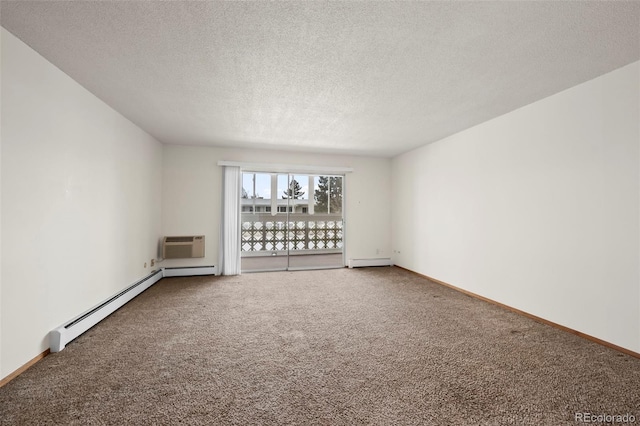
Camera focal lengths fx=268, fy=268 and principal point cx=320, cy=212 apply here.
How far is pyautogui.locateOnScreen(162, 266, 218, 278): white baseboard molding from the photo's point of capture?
15.9 ft

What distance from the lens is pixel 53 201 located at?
228 centimetres

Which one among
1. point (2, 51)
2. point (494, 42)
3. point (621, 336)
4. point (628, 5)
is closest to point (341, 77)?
point (494, 42)

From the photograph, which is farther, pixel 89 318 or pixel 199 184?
pixel 199 184

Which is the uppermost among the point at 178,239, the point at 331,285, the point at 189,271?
the point at 178,239

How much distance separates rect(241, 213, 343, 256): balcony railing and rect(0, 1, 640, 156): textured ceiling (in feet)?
12.2

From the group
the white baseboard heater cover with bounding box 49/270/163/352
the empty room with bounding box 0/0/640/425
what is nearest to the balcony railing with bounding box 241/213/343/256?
the empty room with bounding box 0/0/640/425

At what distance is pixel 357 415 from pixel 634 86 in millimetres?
3358

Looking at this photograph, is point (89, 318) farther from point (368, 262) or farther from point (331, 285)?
point (368, 262)

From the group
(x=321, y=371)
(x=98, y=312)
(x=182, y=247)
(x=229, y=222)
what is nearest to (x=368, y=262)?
(x=229, y=222)

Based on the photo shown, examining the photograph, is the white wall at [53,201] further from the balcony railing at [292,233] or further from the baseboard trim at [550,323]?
the baseboard trim at [550,323]

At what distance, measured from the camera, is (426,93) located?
279 centimetres

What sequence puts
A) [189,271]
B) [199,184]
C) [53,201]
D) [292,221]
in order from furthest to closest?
[292,221] → [199,184] → [189,271] → [53,201]

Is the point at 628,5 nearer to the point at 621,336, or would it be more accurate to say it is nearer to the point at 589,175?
the point at 589,175

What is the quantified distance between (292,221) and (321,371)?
537cm
